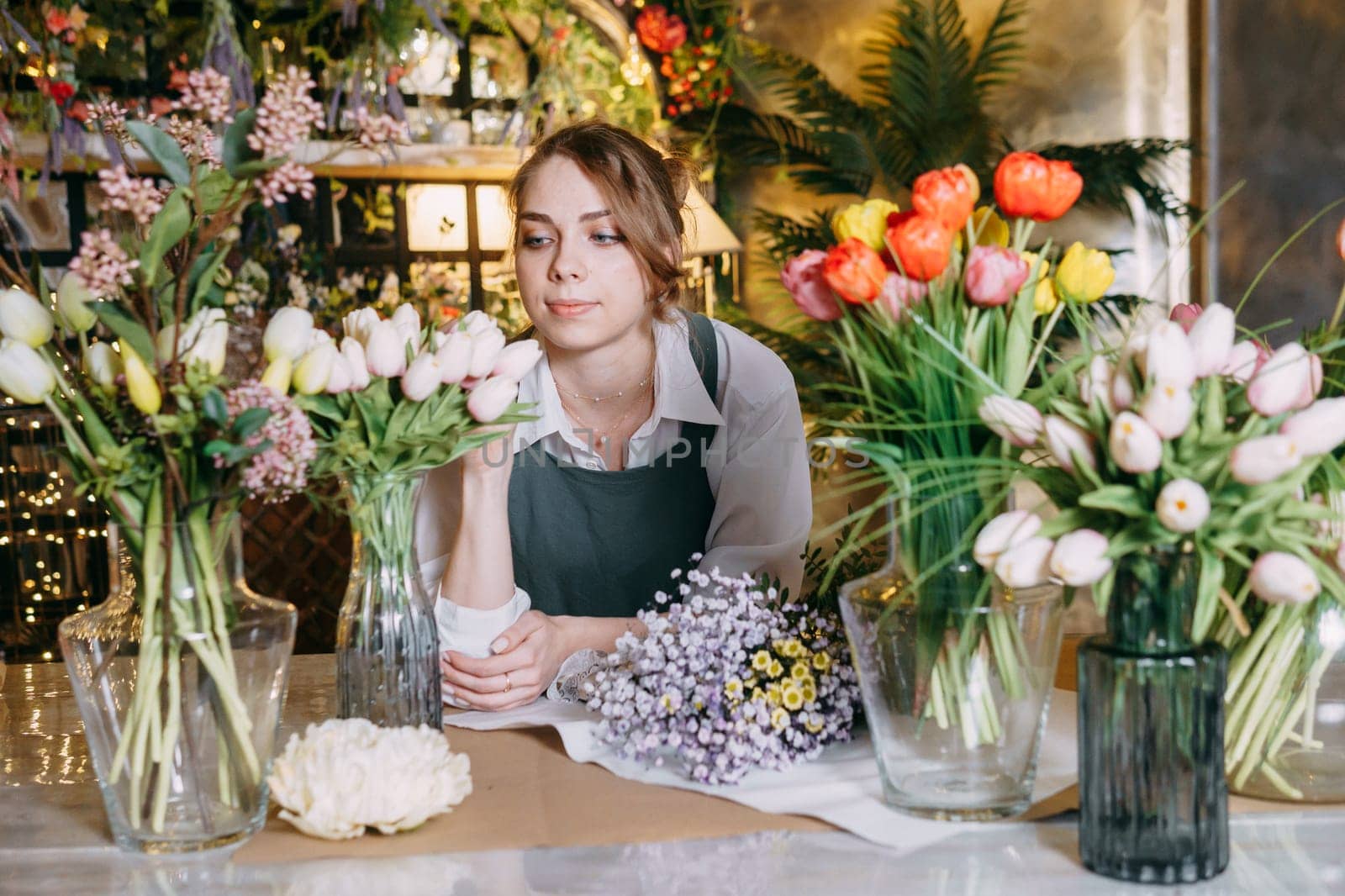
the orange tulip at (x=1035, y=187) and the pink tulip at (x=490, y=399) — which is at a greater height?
the orange tulip at (x=1035, y=187)

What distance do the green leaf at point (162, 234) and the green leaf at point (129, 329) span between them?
1.3 inches

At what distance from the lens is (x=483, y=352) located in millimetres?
1061

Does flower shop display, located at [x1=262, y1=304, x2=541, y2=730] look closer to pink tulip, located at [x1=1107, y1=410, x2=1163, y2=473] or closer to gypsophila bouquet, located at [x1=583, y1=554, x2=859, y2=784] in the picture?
gypsophila bouquet, located at [x1=583, y1=554, x2=859, y2=784]

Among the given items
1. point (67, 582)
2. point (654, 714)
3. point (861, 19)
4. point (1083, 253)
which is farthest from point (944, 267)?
point (861, 19)

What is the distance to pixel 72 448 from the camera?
35.7 inches

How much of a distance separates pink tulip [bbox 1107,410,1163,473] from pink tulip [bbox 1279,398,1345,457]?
0.09 metres

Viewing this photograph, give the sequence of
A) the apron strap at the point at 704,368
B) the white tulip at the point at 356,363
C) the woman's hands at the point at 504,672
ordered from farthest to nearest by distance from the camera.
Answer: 1. the apron strap at the point at 704,368
2. the woman's hands at the point at 504,672
3. the white tulip at the point at 356,363

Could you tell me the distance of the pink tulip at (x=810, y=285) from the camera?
931 millimetres

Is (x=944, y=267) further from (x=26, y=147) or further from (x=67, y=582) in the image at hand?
(x=26, y=147)

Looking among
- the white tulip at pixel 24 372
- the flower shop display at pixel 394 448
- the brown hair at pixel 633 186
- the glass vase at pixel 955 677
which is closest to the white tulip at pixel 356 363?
the flower shop display at pixel 394 448

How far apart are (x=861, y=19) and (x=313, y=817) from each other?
3.87 metres

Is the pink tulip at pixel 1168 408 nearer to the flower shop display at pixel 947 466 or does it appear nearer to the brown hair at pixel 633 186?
the flower shop display at pixel 947 466

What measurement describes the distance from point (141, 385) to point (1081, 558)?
0.63 meters

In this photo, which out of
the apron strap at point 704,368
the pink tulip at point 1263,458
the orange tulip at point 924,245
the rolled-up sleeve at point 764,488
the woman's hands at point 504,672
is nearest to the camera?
the pink tulip at point 1263,458
